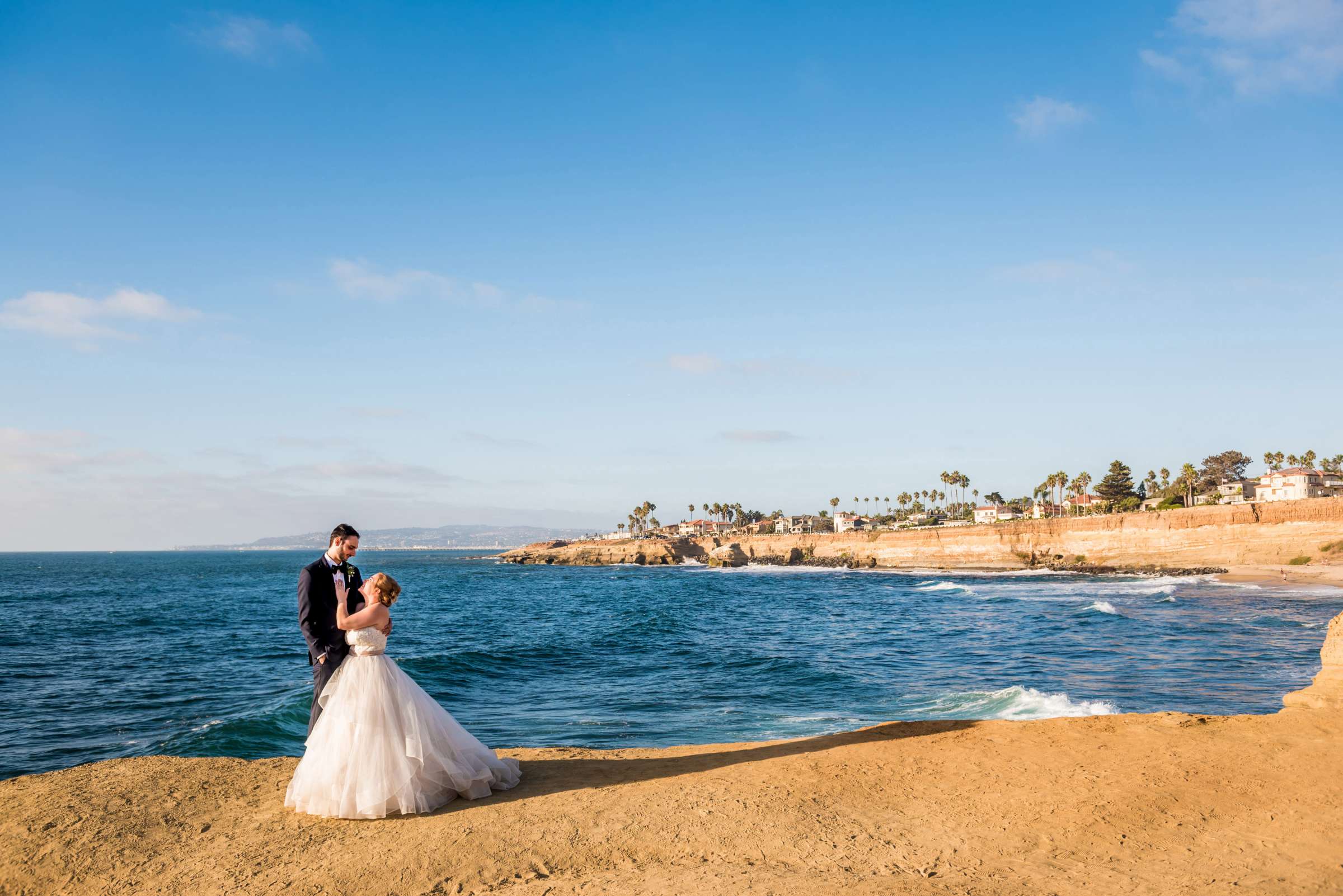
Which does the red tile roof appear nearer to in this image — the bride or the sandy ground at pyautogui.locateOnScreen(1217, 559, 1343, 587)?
the sandy ground at pyautogui.locateOnScreen(1217, 559, 1343, 587)

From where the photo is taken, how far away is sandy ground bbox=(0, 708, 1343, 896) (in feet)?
20.3

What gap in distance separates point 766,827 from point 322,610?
4.77m

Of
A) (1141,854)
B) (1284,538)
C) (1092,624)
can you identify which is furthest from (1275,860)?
(1284,538)

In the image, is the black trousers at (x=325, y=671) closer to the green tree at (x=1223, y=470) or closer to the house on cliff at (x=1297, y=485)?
the house on cliff at (x=1297, y=485)

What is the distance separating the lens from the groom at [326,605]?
7883 mm

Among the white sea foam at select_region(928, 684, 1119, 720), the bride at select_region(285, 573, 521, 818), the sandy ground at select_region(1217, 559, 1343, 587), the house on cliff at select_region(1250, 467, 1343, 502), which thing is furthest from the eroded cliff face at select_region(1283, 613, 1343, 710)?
the house on cliff at select_region(1250, 467, 1343, 502)

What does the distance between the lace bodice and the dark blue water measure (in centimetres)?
724

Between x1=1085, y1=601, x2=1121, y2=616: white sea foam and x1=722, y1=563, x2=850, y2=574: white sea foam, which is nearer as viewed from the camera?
x1=1085, y1=601, x2=1121, y2=616: white sea foam

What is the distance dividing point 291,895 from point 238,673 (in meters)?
20.8

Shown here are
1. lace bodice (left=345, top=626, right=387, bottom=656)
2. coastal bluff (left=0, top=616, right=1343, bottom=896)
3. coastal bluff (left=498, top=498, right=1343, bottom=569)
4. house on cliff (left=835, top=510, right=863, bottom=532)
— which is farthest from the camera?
house on cliff (left=835, top=510, right=863, bottom=532)

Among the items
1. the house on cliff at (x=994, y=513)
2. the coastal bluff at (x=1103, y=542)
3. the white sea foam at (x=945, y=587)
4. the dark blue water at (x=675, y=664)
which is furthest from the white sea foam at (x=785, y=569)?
the house on cliff at (x=994, y=513)

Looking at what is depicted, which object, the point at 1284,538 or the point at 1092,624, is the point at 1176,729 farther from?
the point at 1284,538

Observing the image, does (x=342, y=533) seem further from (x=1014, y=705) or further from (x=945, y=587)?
(x=945, y=587)

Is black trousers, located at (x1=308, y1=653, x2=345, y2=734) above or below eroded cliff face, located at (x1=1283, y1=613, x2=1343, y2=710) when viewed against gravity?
above
